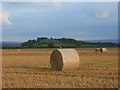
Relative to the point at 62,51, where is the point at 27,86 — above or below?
below

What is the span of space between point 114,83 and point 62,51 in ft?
14.2

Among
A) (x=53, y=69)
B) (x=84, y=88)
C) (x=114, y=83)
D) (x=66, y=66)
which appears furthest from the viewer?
(x=53, y=69)

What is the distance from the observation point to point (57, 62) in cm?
1152

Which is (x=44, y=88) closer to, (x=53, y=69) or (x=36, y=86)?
(x=36, y=86)

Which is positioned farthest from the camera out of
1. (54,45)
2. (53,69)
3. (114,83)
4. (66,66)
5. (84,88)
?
(54,45)

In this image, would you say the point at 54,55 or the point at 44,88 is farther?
the point at 54,55

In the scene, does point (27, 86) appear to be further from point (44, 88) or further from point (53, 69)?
point (53, 69)

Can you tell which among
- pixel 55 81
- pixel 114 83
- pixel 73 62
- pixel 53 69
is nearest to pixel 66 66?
pixel 73 62

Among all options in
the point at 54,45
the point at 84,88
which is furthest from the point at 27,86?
the point at 54,45

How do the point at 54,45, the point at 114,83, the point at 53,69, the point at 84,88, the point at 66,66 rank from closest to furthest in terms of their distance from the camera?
1. the point at 84,88
2. the point at 114,83
3. the point at 66,66
4. the point at 53,69
5. the point at 54,45

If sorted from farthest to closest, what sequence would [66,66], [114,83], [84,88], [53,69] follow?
[53,69]
[66,66]
[114,83]
[84,88]

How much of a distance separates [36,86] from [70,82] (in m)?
1.41

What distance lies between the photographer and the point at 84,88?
23.1ft

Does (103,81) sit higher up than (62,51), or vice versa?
(62,51)
